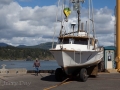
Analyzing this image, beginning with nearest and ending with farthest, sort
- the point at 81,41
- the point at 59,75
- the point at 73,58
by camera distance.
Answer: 1. the point at 73,58
2. the point at 59,75
3. the point at 81,41

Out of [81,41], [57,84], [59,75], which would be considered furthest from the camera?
[81,41]

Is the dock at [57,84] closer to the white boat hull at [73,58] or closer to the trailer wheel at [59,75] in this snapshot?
the trailer wheel at [59,75]

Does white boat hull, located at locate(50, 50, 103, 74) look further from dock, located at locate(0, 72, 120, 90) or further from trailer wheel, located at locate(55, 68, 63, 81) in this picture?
dock, located at locate(0, 72, 120, 90)

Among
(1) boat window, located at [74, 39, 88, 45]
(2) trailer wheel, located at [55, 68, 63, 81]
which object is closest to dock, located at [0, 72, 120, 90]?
A: (2) trailer wheel, located at [55, 68, 63, 81]

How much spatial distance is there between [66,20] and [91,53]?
337 centimetres

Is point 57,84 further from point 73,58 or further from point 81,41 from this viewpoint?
point 81,41

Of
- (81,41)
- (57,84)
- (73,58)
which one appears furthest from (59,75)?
(81,41)

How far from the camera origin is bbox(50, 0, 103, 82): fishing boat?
19484 mm

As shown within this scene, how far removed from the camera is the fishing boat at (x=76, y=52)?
63.9 ft

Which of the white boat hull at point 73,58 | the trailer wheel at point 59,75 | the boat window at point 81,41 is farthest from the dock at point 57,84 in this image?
the boat window at point 81,41

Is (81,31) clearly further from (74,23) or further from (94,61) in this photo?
(94,61)

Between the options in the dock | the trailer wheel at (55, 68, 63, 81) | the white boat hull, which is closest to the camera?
the dock

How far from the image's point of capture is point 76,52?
1975 cm

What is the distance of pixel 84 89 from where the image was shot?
16047 mm
